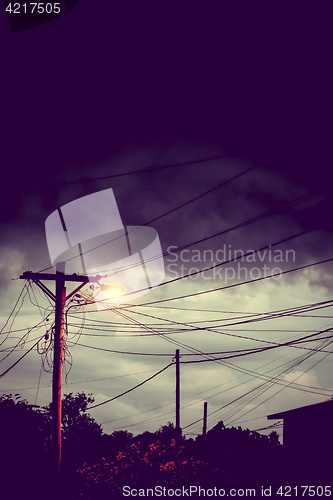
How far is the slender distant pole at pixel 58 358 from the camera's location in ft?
47.1

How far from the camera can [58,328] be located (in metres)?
15.3

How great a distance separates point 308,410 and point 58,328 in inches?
592

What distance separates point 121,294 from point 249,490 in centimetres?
789

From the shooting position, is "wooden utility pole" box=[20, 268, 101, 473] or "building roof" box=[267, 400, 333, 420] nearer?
"wooden utility pole" box=[20, 268, 101, 473]

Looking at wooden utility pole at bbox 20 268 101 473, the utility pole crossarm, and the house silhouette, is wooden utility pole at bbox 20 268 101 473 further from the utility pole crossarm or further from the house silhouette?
the house silhouette

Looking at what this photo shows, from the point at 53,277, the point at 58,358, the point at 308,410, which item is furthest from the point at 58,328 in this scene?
the point at 308,410

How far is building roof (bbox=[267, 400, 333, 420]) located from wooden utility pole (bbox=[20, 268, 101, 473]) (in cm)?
1350

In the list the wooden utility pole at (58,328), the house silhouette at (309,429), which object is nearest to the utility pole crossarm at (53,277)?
the wooden utility pole at (58,328)

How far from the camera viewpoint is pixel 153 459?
15938mm

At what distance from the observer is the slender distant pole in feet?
47.1

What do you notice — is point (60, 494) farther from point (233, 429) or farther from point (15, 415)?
point (233, 429)

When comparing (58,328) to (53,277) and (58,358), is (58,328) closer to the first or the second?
(58,358)

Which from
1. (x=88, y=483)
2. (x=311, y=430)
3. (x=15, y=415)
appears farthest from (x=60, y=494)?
(x=311, y=430)

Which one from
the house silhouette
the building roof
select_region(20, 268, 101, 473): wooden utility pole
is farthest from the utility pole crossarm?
the building roof
